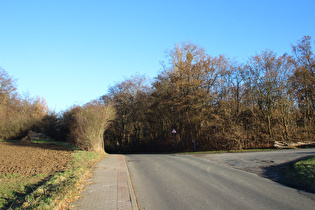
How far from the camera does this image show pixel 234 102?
29.5m

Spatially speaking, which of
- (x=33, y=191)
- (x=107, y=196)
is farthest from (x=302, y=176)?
(x=33, y=191)

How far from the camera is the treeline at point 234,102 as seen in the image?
88.8 feet

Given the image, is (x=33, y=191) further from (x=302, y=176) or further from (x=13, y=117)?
(x=13, y=117)

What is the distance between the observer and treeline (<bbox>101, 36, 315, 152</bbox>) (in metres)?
27.1

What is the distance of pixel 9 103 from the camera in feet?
146

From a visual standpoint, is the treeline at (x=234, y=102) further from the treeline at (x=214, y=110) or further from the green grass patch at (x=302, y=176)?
the green grass patch at (x=302, y=176)

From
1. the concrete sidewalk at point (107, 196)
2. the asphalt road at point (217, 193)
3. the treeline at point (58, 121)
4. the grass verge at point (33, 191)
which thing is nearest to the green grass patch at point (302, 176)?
the asphalt road at point (217, 193)

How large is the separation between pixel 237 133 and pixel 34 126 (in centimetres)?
3009

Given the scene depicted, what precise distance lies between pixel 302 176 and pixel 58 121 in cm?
3777

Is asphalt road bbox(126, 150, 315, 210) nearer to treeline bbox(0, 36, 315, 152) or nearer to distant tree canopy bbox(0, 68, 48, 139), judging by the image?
treeline bbox(0, 36, 315, 152)

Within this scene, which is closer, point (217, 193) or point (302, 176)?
point (217, 193)

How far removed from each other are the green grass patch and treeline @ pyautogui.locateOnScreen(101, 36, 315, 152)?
1630cm

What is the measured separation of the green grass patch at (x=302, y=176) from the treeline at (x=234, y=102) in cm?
1630

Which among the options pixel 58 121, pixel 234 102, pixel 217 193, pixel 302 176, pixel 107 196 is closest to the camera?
pixel 107 196
